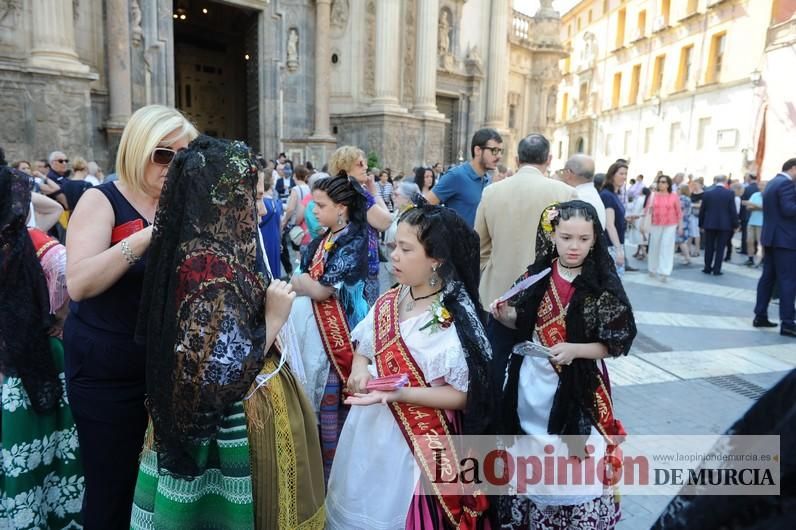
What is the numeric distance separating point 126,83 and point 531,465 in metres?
12.4

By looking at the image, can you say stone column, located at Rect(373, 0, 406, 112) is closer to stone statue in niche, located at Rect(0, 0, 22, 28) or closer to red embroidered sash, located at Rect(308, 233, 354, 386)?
stone statue in niche, located at Rect(0, 0, 22, 28)

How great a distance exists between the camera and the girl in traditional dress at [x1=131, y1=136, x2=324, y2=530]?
1.54 meters

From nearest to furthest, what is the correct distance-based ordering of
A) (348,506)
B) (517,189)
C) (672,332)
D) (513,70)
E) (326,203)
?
(348,506)
(326,203)
(517,189)
(672,332)
(513,70)

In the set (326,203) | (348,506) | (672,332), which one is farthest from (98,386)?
(672,332)

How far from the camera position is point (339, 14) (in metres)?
16.6

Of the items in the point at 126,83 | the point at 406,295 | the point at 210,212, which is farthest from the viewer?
the point at 126,83

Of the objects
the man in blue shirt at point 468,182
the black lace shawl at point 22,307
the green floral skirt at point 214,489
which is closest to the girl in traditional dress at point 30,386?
the black lace shawl at point 22,307

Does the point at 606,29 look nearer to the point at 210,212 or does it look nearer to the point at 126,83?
the point at 126,83

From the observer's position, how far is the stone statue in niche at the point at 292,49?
607 inches

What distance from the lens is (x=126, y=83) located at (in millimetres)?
11656

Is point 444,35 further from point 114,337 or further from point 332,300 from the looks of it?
point 114,337

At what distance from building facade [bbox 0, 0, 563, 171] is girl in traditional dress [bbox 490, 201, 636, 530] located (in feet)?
34.1

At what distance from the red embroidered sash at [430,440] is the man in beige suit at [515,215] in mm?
1498

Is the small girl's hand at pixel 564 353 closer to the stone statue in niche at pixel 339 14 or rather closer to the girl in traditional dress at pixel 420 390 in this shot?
the girl in traditional dress at pixel 420 390
